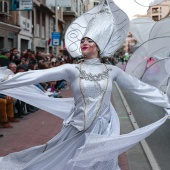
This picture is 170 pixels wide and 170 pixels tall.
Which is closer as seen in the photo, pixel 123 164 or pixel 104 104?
pixel 104 104

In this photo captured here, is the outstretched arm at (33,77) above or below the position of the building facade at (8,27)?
below

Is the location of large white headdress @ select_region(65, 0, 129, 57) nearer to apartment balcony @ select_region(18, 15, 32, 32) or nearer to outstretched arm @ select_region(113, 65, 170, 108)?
outstretched arm @ select_region(113, 65, 170, 108)

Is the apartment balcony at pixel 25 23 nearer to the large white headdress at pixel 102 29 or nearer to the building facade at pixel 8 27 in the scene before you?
the building facade at pixel 8 27

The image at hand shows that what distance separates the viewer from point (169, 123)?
25.4ft

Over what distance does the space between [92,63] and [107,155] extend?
90cm

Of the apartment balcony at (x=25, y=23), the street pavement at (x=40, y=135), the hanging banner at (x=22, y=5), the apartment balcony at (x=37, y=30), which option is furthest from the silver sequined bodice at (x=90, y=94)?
the apartment balcony at (x=37, y=30)

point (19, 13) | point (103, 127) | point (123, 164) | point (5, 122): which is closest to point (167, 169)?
point (123, 164)

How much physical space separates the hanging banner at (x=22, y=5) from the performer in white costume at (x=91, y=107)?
45.0 feet

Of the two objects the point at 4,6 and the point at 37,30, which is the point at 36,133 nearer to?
the point at 4,6

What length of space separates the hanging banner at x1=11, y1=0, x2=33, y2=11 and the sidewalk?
28.1 ft

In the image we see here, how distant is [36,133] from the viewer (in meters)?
7.08

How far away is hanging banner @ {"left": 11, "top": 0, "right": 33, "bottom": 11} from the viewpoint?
17062mm

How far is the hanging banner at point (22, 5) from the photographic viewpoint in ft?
56.0

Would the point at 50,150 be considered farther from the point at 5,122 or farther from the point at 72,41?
the point at 5,122
